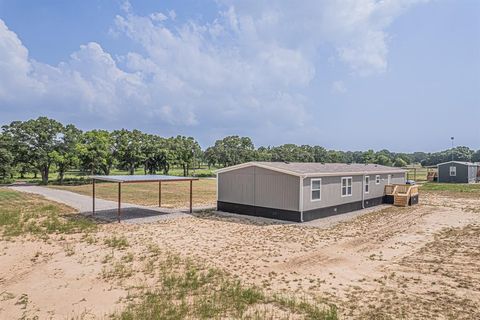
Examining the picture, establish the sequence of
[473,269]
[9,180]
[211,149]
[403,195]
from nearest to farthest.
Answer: [473,269] < [403,195] < [9,180] < [211,149]

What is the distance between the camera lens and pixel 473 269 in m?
8.12

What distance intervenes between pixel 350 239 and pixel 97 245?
8.30 m

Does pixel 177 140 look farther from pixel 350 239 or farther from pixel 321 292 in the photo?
pixel 321 292

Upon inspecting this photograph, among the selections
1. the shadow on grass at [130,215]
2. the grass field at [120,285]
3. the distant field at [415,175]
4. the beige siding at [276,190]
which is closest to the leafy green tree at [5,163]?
the shadow on grass at [130,215]

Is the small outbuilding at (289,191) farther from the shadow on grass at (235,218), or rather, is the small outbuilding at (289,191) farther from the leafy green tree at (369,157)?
the leafy green tree at (369,157)

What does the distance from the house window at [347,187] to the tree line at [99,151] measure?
29393mm

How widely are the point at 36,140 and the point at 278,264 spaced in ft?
114

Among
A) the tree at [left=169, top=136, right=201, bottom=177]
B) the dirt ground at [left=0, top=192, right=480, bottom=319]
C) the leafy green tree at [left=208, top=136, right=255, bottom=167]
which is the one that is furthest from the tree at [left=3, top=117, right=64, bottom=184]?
the leafy green tree at [left=208, top=136, right=255, bottom=167]

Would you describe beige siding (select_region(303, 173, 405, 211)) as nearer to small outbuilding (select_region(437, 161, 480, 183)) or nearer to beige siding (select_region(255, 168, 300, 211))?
beige siding (select_region(255, 168, 300, 211))

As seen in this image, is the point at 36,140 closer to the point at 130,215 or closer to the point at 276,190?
the point at 130,215

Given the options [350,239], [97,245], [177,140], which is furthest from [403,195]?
[177,140]

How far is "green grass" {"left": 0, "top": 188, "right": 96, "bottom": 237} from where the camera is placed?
12.4m

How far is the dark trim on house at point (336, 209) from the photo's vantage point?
14.9 m

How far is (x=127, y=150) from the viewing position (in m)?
44.6
